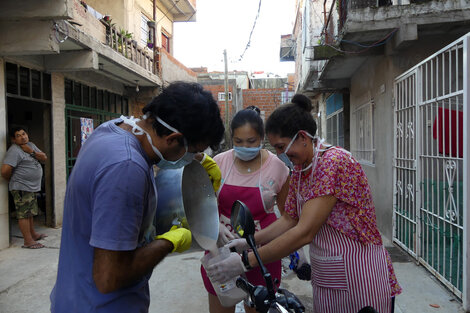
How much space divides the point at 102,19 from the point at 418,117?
249 inches

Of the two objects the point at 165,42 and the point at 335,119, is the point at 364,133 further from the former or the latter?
the point at 165,42

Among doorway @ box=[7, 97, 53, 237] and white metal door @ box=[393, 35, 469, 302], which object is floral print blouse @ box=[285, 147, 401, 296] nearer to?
white metal door @ box=[393, 35, 469, 302]

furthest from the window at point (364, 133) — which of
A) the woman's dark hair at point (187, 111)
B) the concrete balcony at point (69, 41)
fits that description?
the woman's dark hair at point (187, 111)

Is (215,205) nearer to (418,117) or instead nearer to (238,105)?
(418,117)

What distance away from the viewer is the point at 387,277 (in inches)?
65.1

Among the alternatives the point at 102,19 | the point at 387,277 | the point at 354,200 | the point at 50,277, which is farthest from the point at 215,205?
the point at 102,19

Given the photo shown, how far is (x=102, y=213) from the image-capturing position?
3.48ft

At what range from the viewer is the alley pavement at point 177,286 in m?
3.37

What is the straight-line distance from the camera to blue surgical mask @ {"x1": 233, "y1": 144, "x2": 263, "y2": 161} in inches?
98.4

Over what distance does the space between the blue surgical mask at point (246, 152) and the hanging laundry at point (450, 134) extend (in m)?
2.01

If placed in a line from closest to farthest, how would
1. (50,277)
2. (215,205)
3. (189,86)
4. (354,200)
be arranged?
(189,86), (354,200), (215,205), (50,277)

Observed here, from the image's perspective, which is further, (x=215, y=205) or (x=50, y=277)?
(x=50, y=277)

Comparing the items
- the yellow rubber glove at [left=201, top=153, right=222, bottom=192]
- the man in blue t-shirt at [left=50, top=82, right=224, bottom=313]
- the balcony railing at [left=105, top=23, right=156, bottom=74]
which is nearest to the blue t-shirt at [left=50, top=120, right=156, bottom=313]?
the man in blue t-shirt at [left=50, top=82, right=224, bottom=313]

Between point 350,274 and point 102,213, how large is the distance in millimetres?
1133
